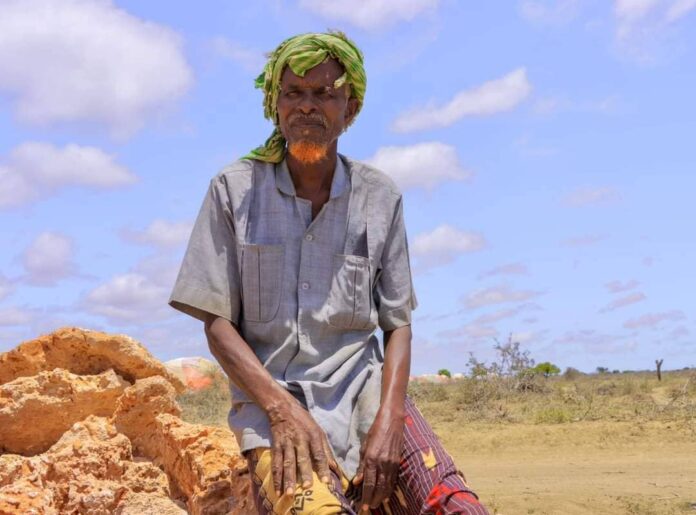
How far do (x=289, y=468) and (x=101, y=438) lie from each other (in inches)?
65.2

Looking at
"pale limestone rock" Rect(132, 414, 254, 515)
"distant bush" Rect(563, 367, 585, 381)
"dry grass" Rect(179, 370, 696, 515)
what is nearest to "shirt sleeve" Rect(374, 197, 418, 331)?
"pale limestone rock" Rect(132, 414, 254, 515)

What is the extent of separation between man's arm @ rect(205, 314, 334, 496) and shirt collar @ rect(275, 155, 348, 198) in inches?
21.0

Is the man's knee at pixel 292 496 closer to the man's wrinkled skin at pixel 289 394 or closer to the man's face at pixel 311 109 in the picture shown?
the man's wrinkled skin at pixel 289 394

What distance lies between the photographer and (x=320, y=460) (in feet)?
8.69

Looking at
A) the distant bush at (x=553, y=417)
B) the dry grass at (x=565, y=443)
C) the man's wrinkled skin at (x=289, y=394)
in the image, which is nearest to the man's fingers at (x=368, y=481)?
the man's wrinkled skin at (x=289, y=394)

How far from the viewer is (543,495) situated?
24.2 ft

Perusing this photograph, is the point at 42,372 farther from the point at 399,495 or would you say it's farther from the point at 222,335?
the point at 399,495

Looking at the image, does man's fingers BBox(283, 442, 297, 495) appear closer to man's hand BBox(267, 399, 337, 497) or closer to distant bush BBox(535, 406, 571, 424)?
man's hand BBox(267, 399, 337, 497)

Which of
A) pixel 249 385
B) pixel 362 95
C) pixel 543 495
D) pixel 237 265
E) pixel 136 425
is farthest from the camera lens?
pixel 543 495

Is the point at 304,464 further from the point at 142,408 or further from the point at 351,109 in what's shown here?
the point at 142,408

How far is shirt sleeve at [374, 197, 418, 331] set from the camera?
10.3 feet

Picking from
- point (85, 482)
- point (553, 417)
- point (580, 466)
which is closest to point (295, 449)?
point (85, 482)

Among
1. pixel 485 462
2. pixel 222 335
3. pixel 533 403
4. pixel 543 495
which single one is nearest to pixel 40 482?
→ pixel 222 335

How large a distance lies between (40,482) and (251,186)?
64.1 inches
